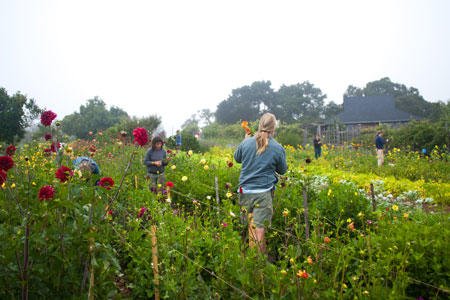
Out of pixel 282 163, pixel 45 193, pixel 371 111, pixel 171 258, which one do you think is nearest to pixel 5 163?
pixel 45 193

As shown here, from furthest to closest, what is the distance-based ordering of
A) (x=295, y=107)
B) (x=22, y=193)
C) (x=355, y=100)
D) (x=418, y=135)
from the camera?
(x=295, y=107), (x=355, y=100), (x=418, y=135), (x=22, y=193)

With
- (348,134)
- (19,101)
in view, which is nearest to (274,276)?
(348,134)

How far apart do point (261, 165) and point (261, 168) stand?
30 millimetres

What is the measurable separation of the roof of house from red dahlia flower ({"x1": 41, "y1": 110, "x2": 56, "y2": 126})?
36.4 metres

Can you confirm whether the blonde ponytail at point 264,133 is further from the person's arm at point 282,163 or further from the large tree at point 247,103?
the large tree at point 247,103

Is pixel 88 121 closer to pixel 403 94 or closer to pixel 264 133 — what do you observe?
pixel 403 94

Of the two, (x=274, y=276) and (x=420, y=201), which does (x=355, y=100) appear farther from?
(x=274, y=276)

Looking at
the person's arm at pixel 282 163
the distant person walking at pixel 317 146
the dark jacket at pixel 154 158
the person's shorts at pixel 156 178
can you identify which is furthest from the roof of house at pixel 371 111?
the person's arm at pixel 282 163

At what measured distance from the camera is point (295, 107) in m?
56.9

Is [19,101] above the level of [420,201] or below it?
above

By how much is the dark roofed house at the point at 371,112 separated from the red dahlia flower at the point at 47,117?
36167mm

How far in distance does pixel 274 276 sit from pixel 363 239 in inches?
31.7

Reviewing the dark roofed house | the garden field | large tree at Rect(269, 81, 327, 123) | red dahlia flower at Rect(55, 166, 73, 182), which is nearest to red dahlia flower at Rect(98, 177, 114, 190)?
the garden field

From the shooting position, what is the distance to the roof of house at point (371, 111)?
3594cm
